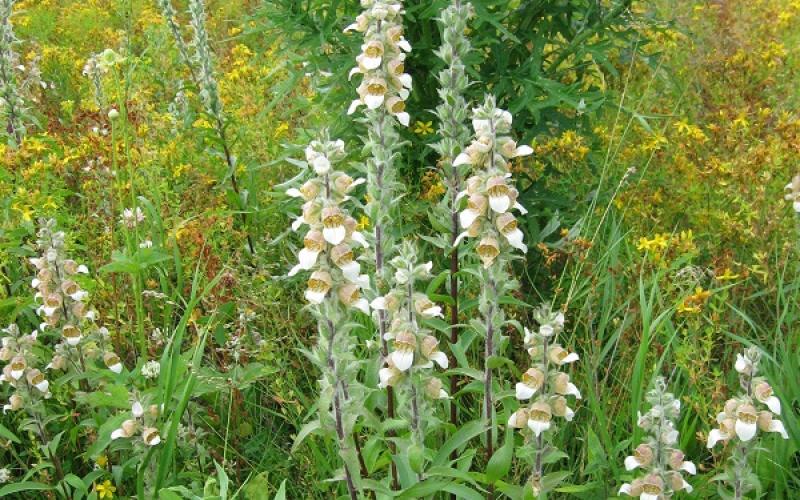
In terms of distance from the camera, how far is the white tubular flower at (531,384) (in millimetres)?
2250

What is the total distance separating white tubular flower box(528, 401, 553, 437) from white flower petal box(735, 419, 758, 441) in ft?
1.52

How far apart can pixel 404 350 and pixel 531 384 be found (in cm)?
36

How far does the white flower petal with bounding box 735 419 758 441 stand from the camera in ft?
7.03

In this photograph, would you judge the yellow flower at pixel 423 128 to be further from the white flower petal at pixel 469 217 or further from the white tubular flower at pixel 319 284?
the white tubular flower at pixel 319 284

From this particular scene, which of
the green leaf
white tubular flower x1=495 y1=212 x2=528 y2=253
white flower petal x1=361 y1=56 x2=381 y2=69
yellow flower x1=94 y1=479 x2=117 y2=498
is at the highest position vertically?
white flower petal x1=361 y1=56 x2=381 y2=69

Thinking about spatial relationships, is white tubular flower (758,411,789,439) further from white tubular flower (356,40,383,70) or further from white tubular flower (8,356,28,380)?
white tubular flower (8,356,28,380)

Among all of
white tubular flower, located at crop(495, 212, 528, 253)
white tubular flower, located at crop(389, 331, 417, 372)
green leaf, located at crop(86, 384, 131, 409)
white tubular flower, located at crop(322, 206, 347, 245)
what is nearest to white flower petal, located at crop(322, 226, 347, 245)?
white tubular flower, located at crop(322, 206, 347, 245)

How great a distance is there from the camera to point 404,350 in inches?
86.8

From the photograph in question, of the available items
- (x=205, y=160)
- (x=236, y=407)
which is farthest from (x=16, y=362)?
(x=205, y=160)

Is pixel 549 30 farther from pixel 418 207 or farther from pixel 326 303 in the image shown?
pixel 326 303

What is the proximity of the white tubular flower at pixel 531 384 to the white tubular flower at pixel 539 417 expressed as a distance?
1.3 inches

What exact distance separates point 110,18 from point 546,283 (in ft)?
15.8

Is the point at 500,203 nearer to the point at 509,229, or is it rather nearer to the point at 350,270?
the point at 509,229

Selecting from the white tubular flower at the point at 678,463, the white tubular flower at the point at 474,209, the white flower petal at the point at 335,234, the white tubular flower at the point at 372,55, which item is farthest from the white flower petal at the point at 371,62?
the white tubular flower at the point at 678,463
